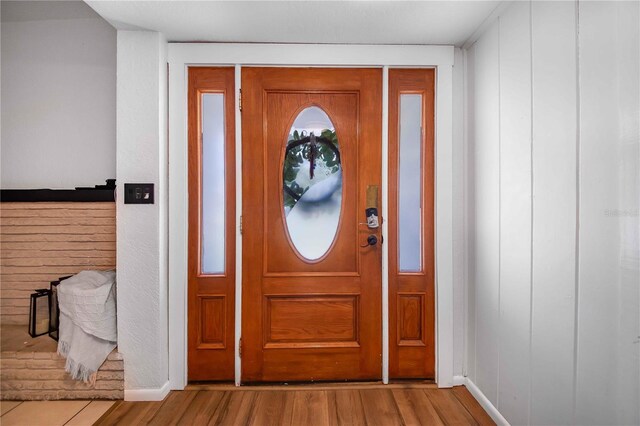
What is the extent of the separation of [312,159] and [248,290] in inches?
40.9

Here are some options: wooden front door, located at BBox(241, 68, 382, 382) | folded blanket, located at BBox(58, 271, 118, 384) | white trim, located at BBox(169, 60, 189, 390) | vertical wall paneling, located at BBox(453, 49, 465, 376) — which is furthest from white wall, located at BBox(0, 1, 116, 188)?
vertical wall paneling, located at BBox(453, 49, 465, 376)

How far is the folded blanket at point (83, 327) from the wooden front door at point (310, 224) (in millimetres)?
901

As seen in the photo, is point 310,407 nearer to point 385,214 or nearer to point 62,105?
point 385,214

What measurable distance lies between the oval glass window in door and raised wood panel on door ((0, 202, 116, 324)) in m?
1.38

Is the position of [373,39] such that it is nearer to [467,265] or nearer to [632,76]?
[632,76]

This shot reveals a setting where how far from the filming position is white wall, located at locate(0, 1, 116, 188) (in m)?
2.62

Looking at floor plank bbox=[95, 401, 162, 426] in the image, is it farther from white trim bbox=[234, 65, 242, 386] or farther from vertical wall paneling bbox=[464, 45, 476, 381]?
vertical wall paneling bbox=[464, 45, 476, 381]

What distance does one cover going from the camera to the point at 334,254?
2479 millimetres

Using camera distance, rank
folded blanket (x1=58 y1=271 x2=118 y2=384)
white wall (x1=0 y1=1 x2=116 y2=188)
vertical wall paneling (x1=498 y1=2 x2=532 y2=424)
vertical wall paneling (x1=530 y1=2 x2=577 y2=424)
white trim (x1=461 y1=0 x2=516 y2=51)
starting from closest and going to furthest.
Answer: vertical wall paneling (x1=530 y1=2 x2=577 y2=424) → vertical wall paneling (x1=498 y1=2 x2=532 y2=424) → white trim (x1=461 y1=0 x2=516 y2=51) → folded blanket (x1=58 y1=271 x2=118 y2=384) → white wall (x1=0 y1=1 x2=116 y2=188)

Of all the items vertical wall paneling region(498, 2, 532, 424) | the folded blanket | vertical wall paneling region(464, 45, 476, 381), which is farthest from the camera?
vertical wall paneling region(464, 45, 476, 381)

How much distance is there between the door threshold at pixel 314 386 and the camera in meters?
2.39

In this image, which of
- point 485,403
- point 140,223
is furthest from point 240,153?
point 485,403

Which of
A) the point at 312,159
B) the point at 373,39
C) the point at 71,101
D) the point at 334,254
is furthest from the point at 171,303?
the point at 373,39

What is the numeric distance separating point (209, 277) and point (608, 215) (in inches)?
88.2
